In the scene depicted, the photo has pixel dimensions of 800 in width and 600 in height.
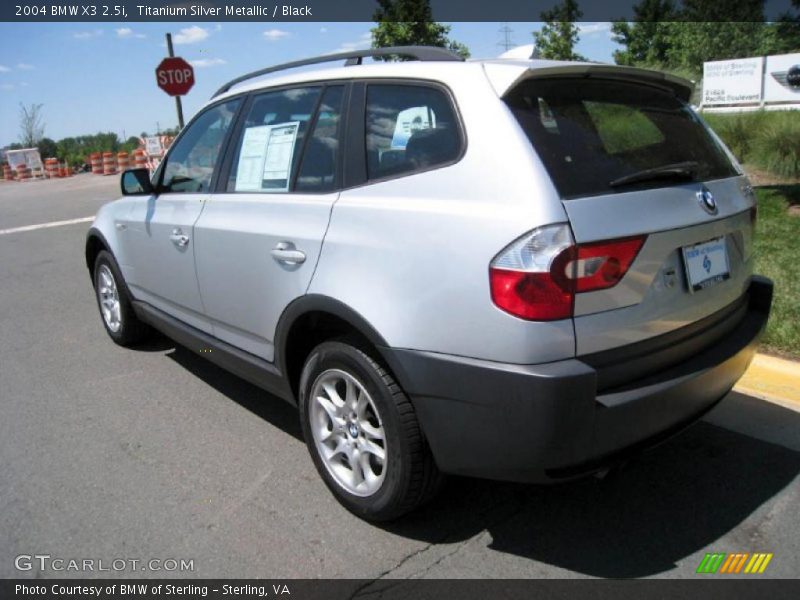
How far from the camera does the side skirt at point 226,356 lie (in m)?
3.28

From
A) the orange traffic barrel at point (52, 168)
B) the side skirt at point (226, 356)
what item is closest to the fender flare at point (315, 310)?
the side skirt at point (226, 356)

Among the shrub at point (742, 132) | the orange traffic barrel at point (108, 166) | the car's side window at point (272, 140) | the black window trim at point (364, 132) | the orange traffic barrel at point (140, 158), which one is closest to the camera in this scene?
the black window trim at point (364, 132)

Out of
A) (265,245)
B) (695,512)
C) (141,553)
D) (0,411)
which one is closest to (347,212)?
(265,245)

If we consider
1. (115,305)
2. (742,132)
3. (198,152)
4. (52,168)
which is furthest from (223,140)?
(52,168)

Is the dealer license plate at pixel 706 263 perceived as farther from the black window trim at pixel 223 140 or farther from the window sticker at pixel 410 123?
the black window trim at pixel 223 140

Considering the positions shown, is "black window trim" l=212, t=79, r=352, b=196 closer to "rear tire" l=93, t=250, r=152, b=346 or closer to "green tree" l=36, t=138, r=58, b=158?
"rear tire" l=93, t=250, r=152, b=346

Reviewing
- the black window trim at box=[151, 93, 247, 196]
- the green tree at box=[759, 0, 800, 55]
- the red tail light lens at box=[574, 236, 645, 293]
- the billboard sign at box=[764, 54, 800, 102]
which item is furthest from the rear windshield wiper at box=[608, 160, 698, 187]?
the green tree at box=[759, 0, 800, 55]

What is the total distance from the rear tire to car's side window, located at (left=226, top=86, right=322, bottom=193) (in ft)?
5.96

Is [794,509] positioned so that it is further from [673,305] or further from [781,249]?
[781,249]

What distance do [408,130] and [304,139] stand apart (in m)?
0.68

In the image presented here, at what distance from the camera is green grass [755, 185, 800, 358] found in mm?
4438

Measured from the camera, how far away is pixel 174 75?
16.5 meters

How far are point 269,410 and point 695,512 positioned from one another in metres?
2.37

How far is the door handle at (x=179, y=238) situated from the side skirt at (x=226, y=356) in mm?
496
